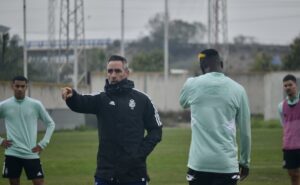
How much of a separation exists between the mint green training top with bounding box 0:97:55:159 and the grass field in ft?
15.9

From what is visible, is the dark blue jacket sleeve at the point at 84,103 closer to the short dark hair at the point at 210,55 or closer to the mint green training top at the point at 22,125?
the short dark hair at the point at 210,55

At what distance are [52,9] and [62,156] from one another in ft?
138

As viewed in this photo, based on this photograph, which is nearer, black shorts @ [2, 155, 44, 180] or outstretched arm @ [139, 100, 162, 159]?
outstretched arm @ [139, 100, 162, 159]

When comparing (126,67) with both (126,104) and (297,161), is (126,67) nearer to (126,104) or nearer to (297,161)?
(126,104)

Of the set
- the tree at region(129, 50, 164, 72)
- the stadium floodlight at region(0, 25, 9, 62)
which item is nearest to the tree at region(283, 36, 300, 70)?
the tree at region(129, 50, 164, 72)

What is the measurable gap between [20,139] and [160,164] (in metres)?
10.8

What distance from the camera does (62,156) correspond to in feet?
90.6

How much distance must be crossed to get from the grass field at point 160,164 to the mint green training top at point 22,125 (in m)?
4.85

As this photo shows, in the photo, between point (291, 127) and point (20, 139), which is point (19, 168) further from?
point (291, 127)

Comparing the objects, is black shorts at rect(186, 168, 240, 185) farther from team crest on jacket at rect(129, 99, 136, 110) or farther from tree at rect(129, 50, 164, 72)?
tree at rect(129, 50, 164, 72)

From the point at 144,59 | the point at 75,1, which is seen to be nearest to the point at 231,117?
the point at 75,1

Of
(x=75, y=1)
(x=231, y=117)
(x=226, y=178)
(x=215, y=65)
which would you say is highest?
(x=75, y=1)

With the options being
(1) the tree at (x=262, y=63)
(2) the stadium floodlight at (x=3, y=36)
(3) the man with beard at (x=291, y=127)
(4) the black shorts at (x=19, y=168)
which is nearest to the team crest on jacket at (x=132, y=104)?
(4) the black shorts at (x=19, y=168)

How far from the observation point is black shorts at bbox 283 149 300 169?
15.9m
